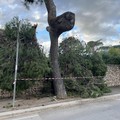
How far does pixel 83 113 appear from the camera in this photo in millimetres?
8562

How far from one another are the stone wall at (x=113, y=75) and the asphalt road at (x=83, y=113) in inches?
297

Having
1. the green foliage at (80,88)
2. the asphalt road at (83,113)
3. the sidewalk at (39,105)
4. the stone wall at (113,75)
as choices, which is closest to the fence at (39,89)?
the green foliage at (80,88)

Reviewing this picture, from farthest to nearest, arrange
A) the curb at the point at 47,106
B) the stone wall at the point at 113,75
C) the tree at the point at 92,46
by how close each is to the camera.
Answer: the stone wall at the point at 113,75, the tree at the point at 92,46, the curb at the point at 47,106

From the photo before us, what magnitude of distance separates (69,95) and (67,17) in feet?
12.6

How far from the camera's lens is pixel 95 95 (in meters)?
11.6

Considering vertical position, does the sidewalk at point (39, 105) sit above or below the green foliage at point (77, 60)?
below

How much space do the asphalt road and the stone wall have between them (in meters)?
7.54

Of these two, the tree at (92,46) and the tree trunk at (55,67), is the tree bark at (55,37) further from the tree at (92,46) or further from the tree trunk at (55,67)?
the tree at (92,46)

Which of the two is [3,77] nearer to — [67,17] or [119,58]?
[67,17]

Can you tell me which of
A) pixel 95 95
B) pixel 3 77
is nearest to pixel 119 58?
pixel 95 95

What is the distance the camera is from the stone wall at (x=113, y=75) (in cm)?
1748

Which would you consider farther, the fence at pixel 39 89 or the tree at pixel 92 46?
the tree at pixel 92 46

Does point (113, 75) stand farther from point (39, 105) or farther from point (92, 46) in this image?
point (39, 105)

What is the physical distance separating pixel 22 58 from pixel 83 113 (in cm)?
405
